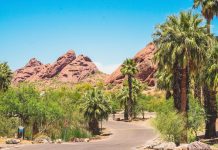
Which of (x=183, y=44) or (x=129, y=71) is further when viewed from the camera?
(x=129, y=71)

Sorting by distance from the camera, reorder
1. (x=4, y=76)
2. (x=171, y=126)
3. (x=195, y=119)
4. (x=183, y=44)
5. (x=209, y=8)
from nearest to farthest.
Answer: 1. (x=171, y=126)
2. (x=183, y=44)
3. (x=195, y=119)
4. (x=209, y=8)
5. (x=4, y=76)

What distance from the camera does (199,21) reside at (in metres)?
34.5

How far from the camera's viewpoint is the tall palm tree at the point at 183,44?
110ft

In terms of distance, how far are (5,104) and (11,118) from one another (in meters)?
2.01

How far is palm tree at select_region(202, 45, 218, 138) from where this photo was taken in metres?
36.1

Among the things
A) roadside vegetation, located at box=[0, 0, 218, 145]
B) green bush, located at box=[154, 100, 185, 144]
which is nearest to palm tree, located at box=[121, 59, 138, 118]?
roadside vegetation, located at box=[0, 0, 218, 145]

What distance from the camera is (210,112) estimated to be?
131ft

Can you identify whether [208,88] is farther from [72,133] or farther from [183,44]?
[72,133]

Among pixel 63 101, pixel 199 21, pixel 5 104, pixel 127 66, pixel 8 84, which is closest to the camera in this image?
pixel 199 21

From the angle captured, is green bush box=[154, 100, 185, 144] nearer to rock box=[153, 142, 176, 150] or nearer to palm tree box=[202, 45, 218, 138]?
rock box=[153, 142, 176, 150]

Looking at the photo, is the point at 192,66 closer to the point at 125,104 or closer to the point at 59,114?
the point at 59,114

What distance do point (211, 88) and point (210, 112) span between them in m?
4.24

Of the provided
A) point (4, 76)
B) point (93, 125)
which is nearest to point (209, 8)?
point (93, 125)

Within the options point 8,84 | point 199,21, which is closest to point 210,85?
point 199,21
